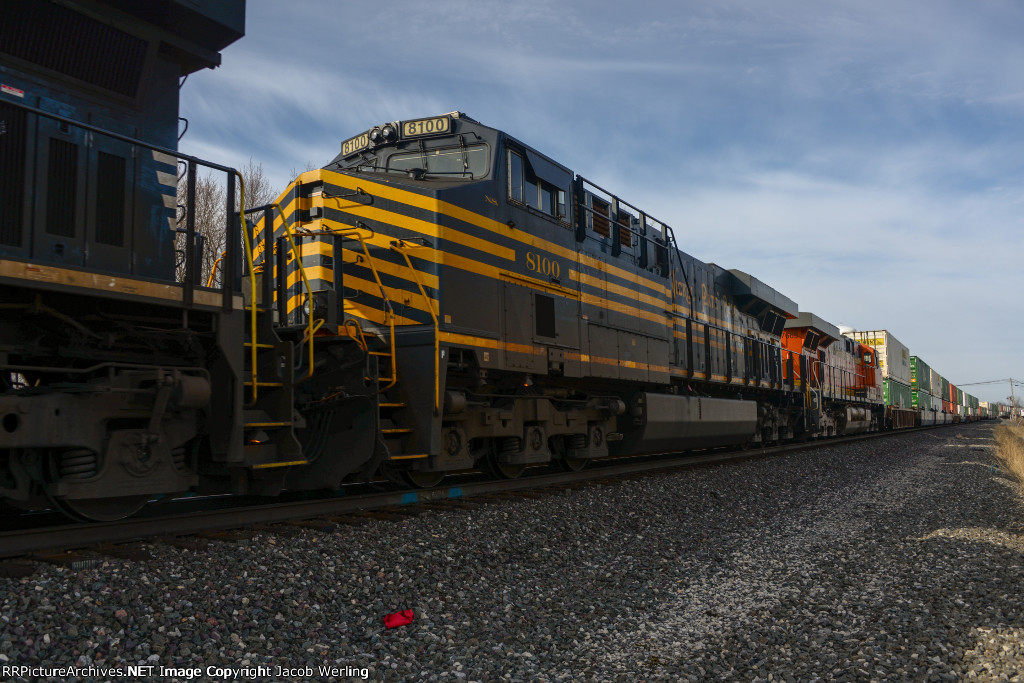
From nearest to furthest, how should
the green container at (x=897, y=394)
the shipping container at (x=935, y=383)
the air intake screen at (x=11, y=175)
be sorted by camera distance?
the air intake screen at (x=11, y=175), the green container at (x=897, y=394), the shipping container at (x=935, y=383)

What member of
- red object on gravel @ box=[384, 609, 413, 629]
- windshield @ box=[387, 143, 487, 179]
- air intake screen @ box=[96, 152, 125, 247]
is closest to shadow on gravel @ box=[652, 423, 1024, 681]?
red object on gravel @ box=[384, 609, 413, 629]

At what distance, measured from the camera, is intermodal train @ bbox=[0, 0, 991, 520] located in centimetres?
378

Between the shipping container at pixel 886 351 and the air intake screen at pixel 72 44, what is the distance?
30.8 m

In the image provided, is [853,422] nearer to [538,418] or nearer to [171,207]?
[538,418]

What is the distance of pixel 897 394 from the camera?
31047 millimetres

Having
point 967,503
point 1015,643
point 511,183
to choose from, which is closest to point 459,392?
point 511,183

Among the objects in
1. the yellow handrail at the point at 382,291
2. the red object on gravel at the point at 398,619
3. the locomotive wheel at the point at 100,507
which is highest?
the yellow handrail at the point at 382,291

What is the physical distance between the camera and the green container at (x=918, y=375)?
36544 mm

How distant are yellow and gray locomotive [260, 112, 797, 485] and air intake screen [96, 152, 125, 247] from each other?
878 mm

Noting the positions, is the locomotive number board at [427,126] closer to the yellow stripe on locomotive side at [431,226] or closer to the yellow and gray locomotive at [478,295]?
the yellow and gray locomotive at [478,295]

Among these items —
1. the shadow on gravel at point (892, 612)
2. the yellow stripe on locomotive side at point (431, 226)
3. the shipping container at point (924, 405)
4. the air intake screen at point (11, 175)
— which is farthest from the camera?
the shipping container at point (924, 405)

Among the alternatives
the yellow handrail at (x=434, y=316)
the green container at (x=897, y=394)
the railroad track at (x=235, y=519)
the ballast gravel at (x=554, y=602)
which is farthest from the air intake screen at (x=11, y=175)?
the green container at (x=897, y=394)

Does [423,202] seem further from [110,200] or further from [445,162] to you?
[110,200]

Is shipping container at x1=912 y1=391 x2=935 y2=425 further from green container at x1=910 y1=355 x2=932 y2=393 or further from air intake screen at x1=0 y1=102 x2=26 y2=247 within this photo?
air intake screen at x1=0 y1=102 x2=26 y2=247
